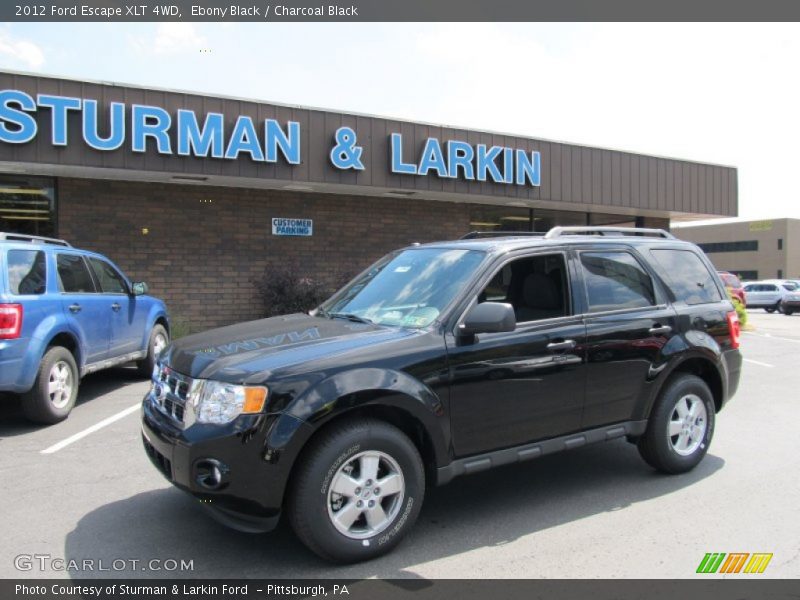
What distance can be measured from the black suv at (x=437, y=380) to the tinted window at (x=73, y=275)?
3.63 meters

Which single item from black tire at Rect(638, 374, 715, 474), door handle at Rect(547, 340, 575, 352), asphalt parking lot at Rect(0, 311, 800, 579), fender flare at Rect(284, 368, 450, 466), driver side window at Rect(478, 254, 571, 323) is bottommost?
asphalt parking lot at Rect(0, 311, 800, 579)

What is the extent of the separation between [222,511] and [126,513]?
4.09 ft

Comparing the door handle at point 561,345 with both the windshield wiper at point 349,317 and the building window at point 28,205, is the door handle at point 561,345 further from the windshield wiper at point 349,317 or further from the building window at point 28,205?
the building window at point 28,205

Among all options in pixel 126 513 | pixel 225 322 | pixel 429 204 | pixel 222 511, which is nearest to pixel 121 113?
pixel 225 322

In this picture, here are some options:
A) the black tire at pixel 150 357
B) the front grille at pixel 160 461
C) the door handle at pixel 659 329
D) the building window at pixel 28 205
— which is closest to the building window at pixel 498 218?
the black tire at pixel 150 357

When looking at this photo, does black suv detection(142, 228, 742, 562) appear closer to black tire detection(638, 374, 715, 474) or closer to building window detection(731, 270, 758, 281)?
black tire detection(638, 374, 715, 474)

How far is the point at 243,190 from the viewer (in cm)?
1329

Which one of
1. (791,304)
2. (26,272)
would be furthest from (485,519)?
(791,304)

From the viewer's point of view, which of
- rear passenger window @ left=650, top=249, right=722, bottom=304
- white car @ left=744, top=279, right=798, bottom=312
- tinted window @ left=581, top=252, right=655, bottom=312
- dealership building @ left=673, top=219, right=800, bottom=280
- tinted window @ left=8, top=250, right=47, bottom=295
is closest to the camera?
tinted window @ left=581, top=252, right=655, bottom=312

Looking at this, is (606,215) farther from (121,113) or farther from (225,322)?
(121,113)

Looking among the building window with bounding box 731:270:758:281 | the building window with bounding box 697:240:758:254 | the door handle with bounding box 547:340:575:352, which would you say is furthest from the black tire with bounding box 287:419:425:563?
the building window with bounding box 731:270:758:281

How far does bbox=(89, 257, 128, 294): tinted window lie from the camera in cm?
794

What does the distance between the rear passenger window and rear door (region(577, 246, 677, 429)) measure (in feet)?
0.78

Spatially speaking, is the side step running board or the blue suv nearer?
the side step running board
